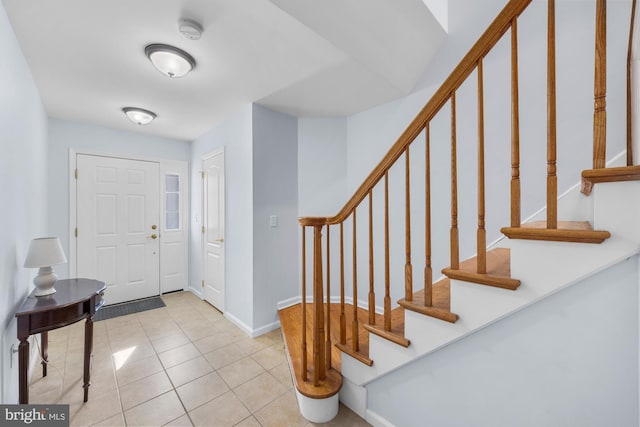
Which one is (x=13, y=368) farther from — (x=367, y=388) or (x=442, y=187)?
(x=442, y=187)

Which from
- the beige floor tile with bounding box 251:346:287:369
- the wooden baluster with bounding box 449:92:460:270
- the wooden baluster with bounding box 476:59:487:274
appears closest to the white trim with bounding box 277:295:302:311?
the beige floor tile with bounding box 251:346:287:369

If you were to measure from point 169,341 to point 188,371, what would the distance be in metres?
0.63

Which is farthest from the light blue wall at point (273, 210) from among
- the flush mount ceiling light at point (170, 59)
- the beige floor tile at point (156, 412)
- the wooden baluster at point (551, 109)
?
the wooden baluster at point (551, 109)

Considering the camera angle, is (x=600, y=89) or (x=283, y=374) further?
(x=283, y=374)

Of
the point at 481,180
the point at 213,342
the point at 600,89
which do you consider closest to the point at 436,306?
the point at 481,180

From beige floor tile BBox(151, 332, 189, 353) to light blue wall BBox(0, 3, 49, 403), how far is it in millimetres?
914

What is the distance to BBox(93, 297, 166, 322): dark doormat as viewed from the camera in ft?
10.3

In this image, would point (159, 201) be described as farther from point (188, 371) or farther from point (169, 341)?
point (188, 371)

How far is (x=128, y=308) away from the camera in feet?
11.0

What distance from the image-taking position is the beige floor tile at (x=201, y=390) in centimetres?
178

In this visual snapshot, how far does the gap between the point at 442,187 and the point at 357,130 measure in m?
1.25

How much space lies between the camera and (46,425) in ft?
4.79

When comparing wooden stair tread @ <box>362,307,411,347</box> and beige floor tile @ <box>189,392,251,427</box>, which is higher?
wooden stair tread @ <box>362,307,411,347</box>

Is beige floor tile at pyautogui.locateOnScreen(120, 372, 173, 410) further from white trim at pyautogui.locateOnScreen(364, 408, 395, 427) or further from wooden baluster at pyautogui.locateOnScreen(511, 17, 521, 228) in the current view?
wooden baluster at pyautogui.locateOnScreen(511, 17, 521, 228)
